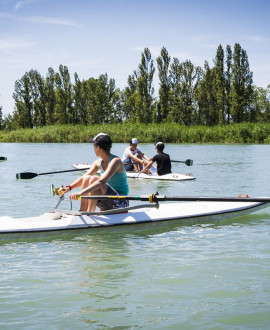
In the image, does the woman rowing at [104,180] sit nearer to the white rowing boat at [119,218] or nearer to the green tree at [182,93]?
the white rowing boat at [119,218]

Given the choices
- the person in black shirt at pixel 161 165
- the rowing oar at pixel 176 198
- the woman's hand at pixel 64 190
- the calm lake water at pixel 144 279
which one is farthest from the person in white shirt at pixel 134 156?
→ the rowing oar at pixel 176 198

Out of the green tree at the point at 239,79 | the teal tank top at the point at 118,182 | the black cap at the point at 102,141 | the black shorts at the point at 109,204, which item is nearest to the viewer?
the black cap at the point at 102,141

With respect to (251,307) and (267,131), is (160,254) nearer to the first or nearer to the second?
(251,307)

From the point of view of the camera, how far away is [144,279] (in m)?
5.71

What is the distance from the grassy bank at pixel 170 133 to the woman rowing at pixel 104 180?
36932 mm

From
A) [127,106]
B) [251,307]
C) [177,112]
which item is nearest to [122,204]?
[251,307]

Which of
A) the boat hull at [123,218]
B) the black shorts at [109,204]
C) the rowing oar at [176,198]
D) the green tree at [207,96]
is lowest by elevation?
the boat hull at [123,218]

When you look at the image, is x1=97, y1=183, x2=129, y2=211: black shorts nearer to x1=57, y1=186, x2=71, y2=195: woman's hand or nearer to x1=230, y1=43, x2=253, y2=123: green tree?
x1=57, y1=186, x2=71, y2=195: woman's hand

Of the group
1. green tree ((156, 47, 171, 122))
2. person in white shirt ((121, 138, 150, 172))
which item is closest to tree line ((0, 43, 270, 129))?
green tree ((156, 47, 171, 122))

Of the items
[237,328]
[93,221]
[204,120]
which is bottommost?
[237,328]

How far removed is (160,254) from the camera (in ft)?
22.1

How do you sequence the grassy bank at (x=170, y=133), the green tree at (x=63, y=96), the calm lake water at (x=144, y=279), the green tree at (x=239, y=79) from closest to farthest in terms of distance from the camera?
the calm lake water at (x=144, y=279) < the grassy bank at (x=170, y=133) < the green tree at (x=239, y=79) < the green tree at (x=63, y=96)

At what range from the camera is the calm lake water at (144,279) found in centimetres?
458

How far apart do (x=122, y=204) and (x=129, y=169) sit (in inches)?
330
